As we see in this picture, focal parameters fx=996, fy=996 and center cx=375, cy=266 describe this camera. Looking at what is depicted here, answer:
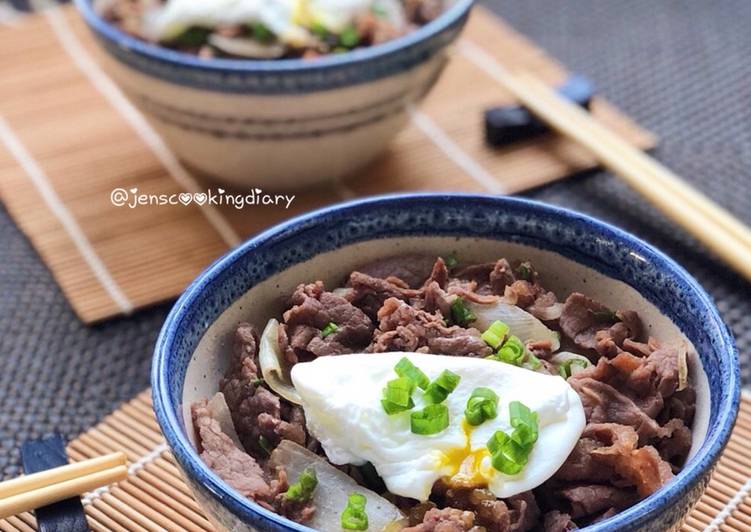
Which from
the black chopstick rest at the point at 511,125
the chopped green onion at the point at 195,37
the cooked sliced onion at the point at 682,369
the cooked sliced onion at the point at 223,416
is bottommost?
the black chopstick rest at the point at 511,125

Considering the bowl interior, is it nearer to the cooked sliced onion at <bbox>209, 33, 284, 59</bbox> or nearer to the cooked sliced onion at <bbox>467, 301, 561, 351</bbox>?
the cooked sliced onion at <bbox>467, 301, 561, 351</bbox>

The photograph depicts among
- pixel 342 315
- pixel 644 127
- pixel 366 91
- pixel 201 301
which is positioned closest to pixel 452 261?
pixel 342 315

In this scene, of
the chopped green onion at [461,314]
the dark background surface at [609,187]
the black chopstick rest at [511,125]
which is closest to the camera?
the chopped green onion at [461,314]

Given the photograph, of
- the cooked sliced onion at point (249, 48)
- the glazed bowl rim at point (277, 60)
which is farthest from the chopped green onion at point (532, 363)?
the cooked sliced onion at point (249, 48)

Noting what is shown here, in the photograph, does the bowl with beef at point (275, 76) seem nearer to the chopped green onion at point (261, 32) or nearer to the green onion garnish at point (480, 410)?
the chopped green onion at point (261, 32)

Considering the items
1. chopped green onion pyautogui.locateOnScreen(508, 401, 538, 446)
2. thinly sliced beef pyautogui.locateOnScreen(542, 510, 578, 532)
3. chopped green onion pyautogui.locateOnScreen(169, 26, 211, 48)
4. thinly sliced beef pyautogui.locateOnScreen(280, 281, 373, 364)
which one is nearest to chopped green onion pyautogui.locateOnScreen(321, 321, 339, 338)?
thinly sliced beef pyautogui.locateOnScreen(280, 281, 373, 364)

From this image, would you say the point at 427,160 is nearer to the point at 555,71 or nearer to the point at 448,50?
the point at 448,50

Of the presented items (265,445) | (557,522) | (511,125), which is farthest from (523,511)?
(511,125)

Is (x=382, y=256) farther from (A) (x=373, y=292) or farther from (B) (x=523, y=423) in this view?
(B) (x=523, y=423)
